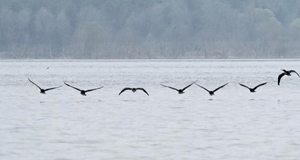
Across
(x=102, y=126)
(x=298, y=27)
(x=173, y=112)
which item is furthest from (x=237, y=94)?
(x=298, y=27)

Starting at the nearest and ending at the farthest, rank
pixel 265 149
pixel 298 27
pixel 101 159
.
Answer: pixel 101 159, pixel 265 149, pixel 298 27

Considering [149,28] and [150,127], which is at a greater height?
[149,28]

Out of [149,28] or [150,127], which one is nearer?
[150,127]

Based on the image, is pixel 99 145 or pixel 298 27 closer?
pixel 99 145

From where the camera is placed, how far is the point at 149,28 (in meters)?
165

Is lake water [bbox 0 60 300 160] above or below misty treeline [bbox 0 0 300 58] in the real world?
below

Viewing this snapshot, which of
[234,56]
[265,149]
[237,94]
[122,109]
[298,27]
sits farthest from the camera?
[298,27]

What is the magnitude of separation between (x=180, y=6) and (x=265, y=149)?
5800 inches

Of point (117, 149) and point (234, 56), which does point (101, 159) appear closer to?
point (117, 149)

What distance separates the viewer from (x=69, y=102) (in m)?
41.5

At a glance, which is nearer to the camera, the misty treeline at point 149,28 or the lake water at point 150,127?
the lake water at point 150,127

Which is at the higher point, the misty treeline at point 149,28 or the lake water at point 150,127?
the misty treeline at point 149,28

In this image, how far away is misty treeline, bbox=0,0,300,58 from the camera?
5669 inches

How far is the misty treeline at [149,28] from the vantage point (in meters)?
144
